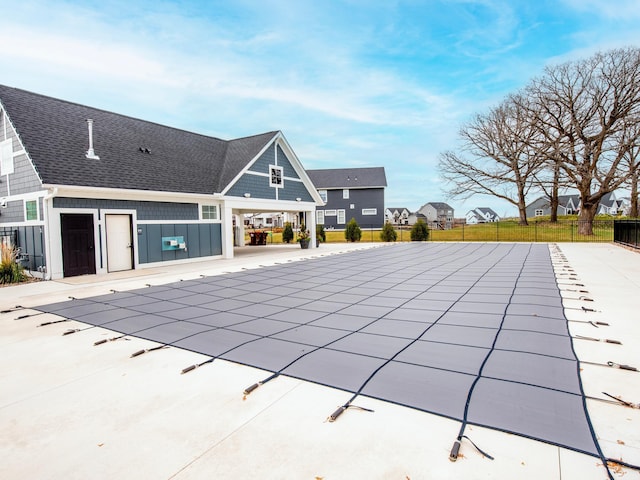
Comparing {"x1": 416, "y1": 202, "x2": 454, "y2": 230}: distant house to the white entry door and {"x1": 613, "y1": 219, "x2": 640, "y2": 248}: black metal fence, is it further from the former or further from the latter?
the white entry door

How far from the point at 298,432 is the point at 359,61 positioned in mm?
16166

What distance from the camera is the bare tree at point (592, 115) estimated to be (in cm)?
1947

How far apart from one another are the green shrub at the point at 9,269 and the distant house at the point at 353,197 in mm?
26511

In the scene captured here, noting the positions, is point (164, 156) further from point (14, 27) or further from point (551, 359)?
point (551, 359)

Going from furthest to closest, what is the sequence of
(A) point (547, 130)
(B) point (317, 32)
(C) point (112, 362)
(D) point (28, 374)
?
(A) point (547, 130) < (B) point (317, 32) < (C) point (112, 362) < (D) point (28, 374)

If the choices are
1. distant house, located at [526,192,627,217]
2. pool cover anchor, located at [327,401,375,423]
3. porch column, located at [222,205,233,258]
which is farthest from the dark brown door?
distant house, located at [526,192,627,217]

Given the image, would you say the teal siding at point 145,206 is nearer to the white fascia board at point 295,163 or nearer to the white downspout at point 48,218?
the white downspout at point 48,218

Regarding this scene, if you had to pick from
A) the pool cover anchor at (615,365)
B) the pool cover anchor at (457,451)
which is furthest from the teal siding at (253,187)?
the pool cover anchor at (457,451)

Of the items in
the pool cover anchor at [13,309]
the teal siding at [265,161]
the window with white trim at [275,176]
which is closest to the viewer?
the pool cover anchor at [13,309]

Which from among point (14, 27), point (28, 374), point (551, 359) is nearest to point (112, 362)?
point (28, 374)

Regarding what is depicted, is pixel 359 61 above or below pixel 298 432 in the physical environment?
above

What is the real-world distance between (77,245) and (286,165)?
9646 millimetres

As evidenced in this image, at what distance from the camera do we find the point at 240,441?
2.16 metres

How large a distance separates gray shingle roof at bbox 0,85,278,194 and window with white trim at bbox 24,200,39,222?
1.31m
